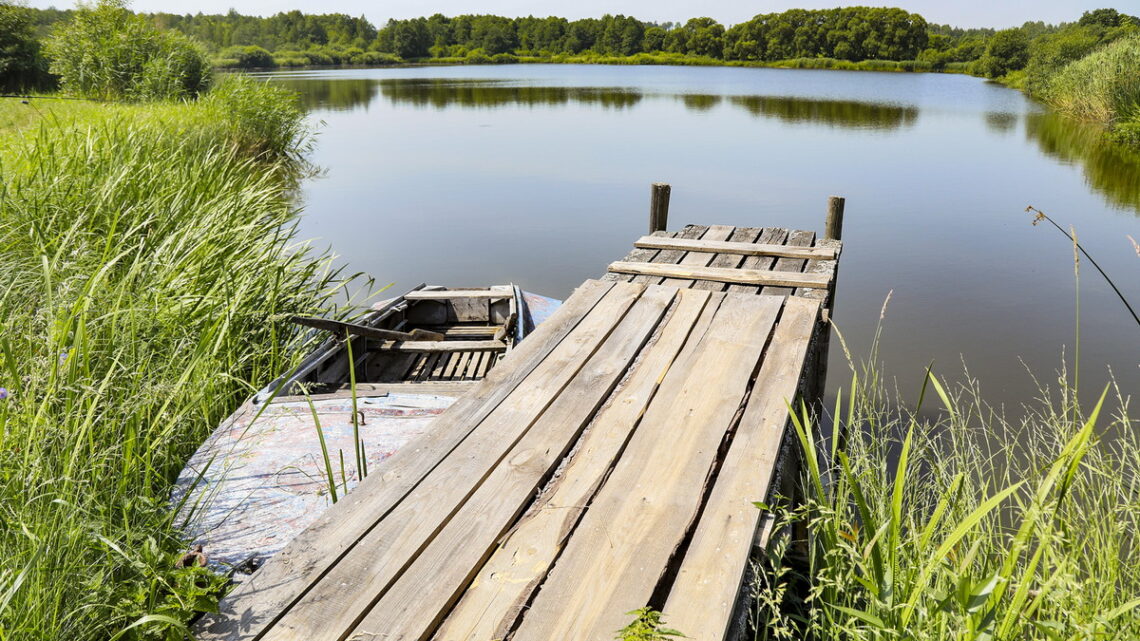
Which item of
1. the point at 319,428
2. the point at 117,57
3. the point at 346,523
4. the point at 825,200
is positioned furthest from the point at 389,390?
the point at 117,57

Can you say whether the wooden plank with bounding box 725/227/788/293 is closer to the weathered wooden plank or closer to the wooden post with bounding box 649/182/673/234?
the weathered wooden plank

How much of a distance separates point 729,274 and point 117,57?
1589cm

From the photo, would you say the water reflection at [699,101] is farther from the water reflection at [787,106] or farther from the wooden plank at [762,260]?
the wooden plank at [762,260]

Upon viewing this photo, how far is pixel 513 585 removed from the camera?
1967 millimetres

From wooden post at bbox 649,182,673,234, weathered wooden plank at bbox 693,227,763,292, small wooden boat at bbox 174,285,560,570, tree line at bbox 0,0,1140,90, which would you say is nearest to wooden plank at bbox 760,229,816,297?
weathered wooden plank at bbox 693,227,763,292

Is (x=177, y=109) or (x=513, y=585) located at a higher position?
(x=177, y=109)

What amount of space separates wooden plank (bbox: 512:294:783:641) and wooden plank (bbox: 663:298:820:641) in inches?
2.1

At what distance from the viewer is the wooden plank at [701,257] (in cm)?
467

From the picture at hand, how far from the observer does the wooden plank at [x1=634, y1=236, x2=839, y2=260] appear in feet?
16.7

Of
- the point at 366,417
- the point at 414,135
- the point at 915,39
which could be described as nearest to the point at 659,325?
the point at 366,417

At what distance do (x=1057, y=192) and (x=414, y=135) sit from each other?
13.3 metres

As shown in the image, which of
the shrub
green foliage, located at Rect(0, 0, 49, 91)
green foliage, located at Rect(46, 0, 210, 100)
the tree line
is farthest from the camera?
the shrub

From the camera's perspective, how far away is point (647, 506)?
2.28 m

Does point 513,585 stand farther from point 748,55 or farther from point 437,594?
point 748,55
